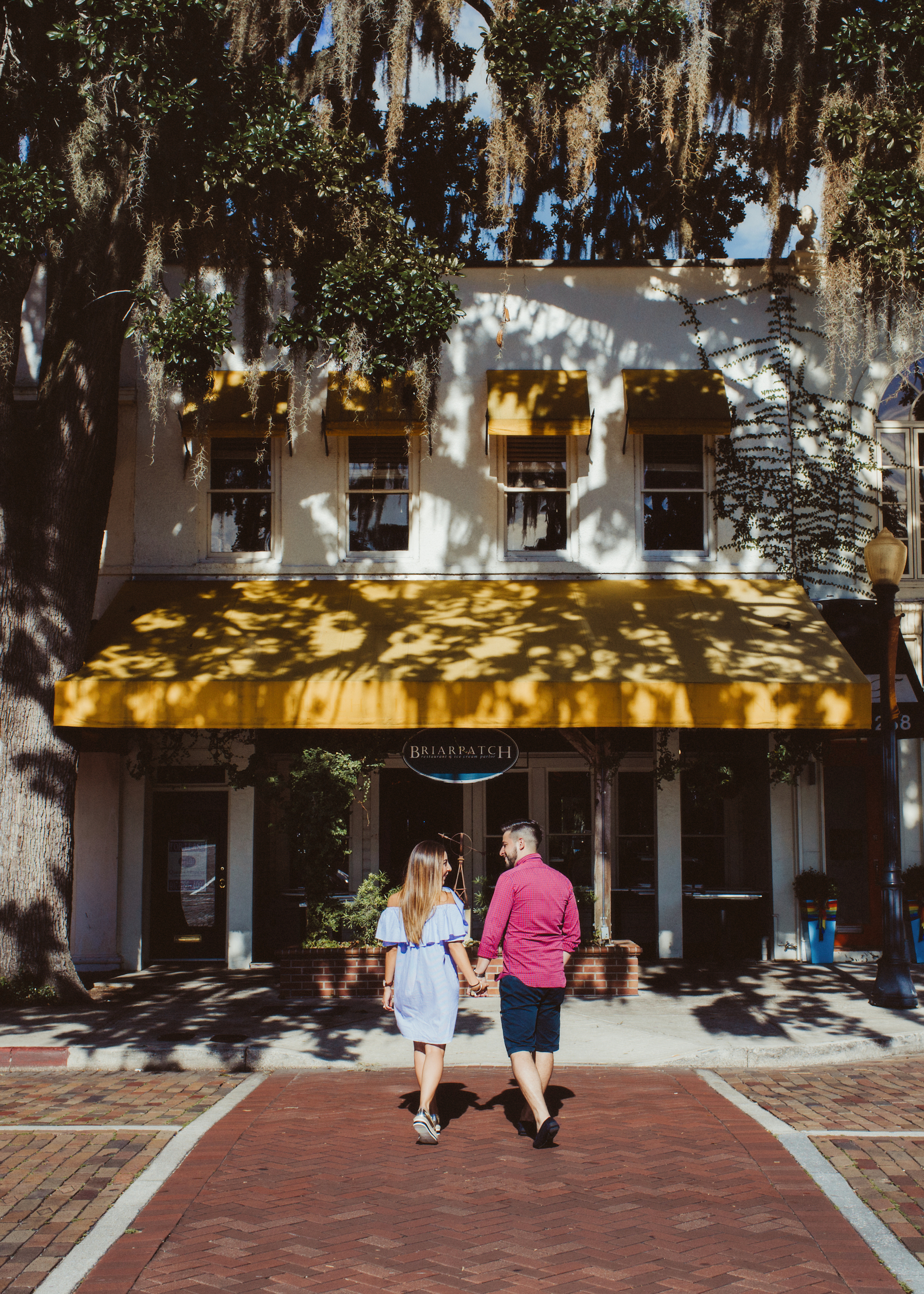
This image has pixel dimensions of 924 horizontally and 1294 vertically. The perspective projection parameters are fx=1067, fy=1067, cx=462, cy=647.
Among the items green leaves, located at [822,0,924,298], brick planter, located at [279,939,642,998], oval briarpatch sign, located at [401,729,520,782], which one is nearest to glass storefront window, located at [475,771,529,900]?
oval briarpatch sign, located at [401,729,520,782]

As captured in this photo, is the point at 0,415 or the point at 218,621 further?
the point at 218,621

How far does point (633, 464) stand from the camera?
1341 cm

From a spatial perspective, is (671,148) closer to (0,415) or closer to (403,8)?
(403,8)

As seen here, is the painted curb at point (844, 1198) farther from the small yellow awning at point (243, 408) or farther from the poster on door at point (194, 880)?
the small yellow awning at point (243, 408)

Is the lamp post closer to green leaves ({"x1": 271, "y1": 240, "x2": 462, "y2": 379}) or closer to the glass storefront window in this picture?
the glass storefront window

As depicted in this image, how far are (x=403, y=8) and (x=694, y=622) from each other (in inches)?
287

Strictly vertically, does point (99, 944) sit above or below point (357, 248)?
below

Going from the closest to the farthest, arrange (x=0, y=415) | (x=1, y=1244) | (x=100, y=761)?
(x=1, y=1244) → (x=0, y=415) → (x=100, y=761)

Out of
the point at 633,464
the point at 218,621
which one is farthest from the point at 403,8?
the point at 218,621

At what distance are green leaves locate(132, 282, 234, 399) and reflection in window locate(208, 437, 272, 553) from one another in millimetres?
2748

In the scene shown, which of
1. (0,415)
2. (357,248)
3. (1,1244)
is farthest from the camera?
(357,248)

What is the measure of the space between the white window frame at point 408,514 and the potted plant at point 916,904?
7.06 metres

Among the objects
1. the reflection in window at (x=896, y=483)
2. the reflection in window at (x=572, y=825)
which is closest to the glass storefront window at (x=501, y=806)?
the reflection in window at (x=572, y=825)

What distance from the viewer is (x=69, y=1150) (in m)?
5.90
